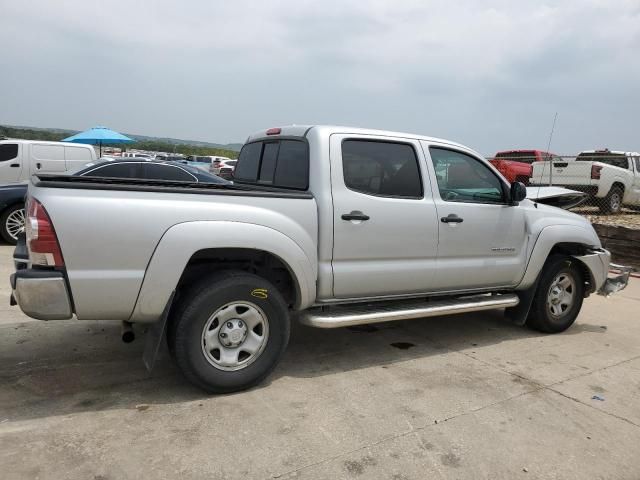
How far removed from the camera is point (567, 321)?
5613mm

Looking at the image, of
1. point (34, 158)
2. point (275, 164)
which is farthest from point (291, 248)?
point (34, 158)

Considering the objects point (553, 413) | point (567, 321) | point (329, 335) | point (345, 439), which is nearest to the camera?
point (345, 439)

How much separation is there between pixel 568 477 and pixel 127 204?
9.51ft

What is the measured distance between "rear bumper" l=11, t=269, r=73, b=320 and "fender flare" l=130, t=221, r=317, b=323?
0.43 m

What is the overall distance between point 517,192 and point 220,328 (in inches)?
118

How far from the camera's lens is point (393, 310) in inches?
170

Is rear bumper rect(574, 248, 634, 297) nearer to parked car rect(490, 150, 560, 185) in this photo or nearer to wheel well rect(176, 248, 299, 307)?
wheel well rect(176, 248, 299, 307)

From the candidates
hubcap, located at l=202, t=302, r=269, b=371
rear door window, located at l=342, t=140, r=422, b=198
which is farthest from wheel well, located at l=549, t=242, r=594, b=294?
hubcap, located at l=202, t=302, r=269, b=371

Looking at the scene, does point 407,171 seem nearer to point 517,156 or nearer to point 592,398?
point 592,398

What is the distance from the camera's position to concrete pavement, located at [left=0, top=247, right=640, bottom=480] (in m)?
2.88

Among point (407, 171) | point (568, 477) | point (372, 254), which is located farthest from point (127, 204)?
point (568, 477)

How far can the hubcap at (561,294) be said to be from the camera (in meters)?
5.46

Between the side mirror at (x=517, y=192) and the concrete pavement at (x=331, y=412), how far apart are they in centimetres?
139

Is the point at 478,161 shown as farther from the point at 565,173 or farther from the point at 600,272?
the point at 565,173
